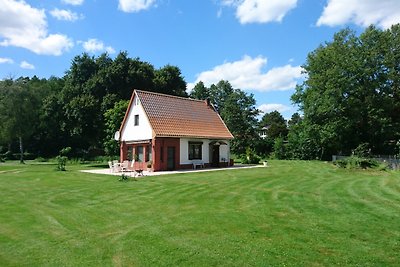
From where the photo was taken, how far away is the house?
27.3 metres

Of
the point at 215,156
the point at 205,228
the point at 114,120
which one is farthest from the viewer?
the point at 114,120

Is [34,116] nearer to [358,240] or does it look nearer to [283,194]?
[283,194]

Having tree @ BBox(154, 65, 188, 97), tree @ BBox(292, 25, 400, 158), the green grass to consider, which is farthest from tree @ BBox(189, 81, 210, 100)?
the green grass

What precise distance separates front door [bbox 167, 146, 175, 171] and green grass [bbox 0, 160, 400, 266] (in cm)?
1363

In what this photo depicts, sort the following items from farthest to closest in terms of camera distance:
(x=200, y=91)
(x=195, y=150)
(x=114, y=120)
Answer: (x=200, y=91)
(x=114, y=120)
(x=195, y=150)

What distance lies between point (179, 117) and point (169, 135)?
3385 mm

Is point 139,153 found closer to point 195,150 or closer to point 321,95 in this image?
point 195,150

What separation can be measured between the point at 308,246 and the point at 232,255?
1.54 meters

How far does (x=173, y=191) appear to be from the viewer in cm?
1459

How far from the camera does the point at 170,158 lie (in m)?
27.8

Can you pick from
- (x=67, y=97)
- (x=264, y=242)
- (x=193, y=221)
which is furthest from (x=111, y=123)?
(x=264, y=242)

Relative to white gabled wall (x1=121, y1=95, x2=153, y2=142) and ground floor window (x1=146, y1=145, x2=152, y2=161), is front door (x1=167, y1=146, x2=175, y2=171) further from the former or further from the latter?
white gabled wall (x1=121, y1=95, x2=153, y2=142)

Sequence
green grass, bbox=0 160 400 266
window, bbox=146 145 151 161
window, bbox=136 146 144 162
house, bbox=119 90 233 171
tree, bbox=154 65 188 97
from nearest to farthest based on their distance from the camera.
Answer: green grass, bbox=0 160 400 266 → house, bbox=119 90 233 171 → window, bbox=146 145 151 161 → window, bbox=136 146 144 162 → tree, bbox=154 65 188 97

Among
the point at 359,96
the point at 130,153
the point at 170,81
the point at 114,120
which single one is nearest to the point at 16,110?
the point at 170,81
